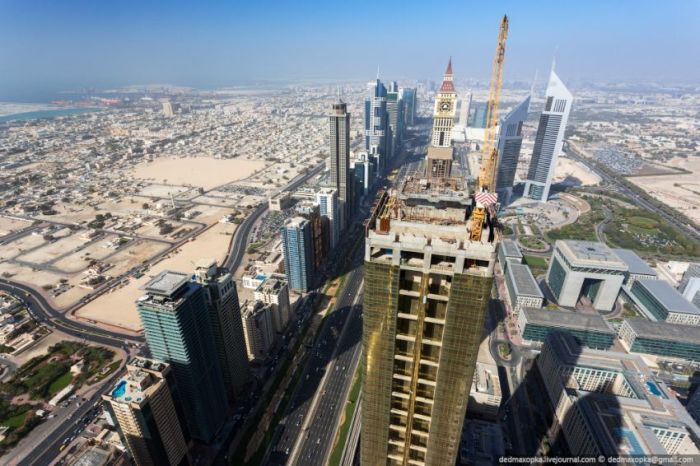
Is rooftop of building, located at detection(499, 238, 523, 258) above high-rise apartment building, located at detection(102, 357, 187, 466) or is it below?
below

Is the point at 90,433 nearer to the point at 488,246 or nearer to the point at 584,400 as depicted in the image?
the point at 488,246

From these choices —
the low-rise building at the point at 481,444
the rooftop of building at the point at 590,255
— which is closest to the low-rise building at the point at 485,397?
the low-rise building at the point at 481,444

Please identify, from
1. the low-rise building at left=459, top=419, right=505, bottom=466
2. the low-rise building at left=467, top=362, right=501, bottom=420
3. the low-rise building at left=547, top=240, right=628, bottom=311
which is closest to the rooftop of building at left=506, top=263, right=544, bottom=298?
the low-rise building at left=547, top=240, right=628, bottom=311

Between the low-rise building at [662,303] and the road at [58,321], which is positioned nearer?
the low-rise building at [662,303]

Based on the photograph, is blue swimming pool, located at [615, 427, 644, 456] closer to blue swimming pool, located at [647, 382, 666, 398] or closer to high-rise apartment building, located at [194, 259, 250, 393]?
blue swimming pool, located at [647, 382, 666, 398]

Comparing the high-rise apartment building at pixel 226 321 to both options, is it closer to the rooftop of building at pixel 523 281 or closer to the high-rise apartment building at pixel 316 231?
the high-rise apartment building at pixel 316 231

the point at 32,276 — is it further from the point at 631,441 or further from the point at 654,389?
the point at 654,389

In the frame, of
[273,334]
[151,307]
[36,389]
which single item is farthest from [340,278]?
[36,389]
